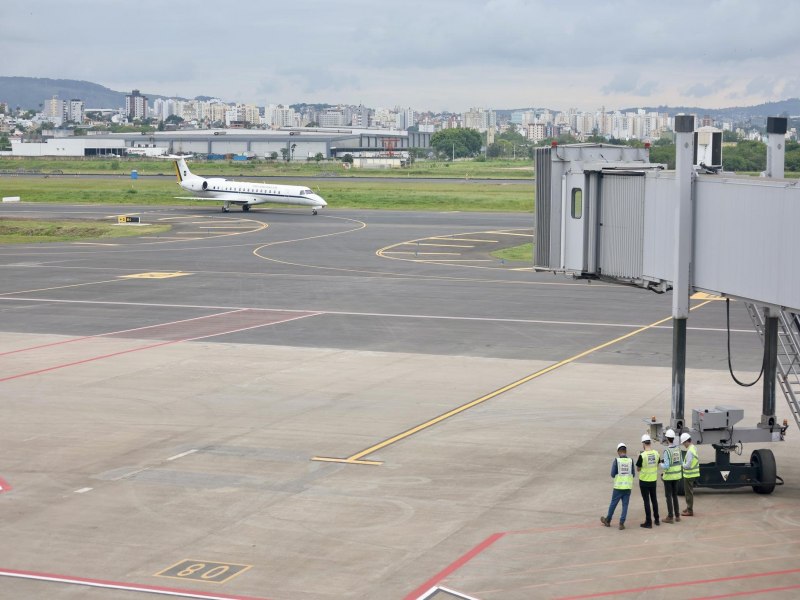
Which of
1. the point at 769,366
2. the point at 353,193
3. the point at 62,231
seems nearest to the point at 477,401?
the point at 769,366

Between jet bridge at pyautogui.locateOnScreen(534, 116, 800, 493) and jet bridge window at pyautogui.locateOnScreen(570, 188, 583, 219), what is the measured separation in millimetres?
30

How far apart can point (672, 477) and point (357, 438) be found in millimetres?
10215

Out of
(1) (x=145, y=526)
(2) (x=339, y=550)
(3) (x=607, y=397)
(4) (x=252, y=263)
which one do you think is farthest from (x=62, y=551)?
(4) (x=252, y=263)

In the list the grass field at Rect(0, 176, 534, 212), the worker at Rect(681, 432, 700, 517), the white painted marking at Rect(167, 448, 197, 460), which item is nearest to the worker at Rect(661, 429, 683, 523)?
the worker at Rect(681, 432, 700, 517)

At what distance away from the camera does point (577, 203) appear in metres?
30.2

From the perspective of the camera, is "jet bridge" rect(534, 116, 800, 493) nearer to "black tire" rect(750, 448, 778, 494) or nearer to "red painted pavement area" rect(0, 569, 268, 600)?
"black tire" rect(750, 448, 778, 494)

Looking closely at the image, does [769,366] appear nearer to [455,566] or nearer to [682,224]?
[682,224]

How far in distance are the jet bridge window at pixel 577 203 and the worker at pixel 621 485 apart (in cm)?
796

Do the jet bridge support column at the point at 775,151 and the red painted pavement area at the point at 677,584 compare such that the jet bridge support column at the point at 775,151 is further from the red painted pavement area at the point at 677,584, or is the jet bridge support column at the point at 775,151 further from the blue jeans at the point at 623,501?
the red painted pavement area at the point at 677,584

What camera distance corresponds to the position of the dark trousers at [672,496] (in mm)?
24828

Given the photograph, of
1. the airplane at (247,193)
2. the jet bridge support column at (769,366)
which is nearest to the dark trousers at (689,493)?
the jet bridge support column at (769,366)

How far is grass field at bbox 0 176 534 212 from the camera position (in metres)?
140

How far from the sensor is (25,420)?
34.5 m

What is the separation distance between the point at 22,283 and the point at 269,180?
400 feet
